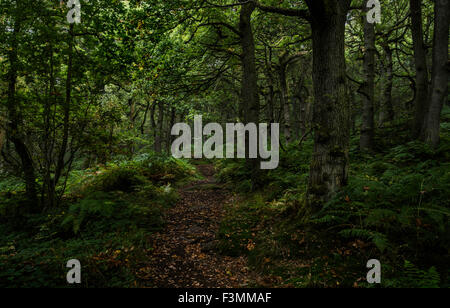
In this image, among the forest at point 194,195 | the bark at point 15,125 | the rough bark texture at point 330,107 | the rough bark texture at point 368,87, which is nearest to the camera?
the forest at point 194,195

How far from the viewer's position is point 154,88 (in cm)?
848

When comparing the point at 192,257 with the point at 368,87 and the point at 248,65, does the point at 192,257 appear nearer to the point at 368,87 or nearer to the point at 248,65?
the point at 248,65

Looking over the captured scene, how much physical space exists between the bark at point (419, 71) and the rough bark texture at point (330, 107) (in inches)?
220

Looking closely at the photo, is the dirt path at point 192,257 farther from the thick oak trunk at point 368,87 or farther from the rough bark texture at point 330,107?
the thick oak trunk at point 368,87

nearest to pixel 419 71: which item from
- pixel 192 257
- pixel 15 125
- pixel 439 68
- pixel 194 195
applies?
pixel 439 68

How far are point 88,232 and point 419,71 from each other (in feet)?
36.9

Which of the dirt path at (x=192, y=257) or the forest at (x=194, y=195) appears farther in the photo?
the dirt path at (x=192, y=257)

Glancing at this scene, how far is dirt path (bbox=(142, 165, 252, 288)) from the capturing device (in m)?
3.93

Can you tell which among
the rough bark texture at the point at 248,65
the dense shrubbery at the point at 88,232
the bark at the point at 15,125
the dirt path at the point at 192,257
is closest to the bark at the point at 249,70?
the rough bark texture at the point at 248,65

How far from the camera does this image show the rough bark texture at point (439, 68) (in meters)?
6.51
